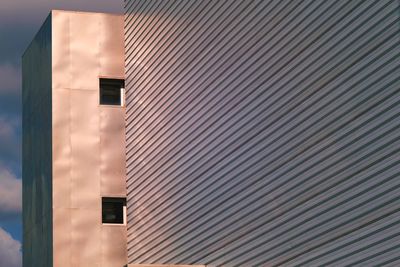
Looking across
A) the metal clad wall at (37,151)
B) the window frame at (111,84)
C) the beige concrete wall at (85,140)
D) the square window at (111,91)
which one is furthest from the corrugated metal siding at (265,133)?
the metal clad wall at (37,151)

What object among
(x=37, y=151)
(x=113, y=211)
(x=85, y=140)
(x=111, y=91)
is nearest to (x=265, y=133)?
(x=85, y=140)

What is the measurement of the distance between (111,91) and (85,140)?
2.12 m

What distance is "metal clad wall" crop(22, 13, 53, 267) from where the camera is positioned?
38031 millimetres

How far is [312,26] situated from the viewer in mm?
23719

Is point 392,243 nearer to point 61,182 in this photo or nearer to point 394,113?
point 394,113

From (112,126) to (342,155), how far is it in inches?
668

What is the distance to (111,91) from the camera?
38719 millimetres

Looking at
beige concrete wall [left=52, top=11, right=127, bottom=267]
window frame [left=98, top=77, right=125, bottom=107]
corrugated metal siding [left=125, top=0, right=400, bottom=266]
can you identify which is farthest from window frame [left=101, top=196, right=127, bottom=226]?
window frame [left=98, top=77, right=125, bottom=107]

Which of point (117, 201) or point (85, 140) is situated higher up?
point (85, 140)

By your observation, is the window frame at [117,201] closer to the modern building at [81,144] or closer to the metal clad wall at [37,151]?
the modern building at [81,144]

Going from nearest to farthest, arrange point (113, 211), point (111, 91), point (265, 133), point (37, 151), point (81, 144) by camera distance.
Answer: point (265, 133), point (81, 144), point (113, 211), point (111, 91), point (37, 151)

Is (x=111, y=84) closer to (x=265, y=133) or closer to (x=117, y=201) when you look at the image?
(x=117, y=201)

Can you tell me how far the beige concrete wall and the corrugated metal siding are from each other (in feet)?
3.96

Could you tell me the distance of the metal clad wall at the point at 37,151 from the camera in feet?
125
